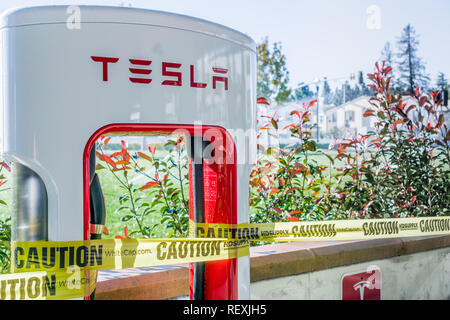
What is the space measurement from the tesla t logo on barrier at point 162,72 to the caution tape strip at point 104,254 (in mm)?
569

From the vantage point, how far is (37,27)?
1.45m

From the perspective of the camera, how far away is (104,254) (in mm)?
1656

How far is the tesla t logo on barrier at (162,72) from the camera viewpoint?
58.7 inches

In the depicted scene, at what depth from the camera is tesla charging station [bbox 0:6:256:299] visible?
1.45 meters

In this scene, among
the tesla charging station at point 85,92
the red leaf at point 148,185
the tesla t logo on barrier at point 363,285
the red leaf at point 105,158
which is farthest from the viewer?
the tesla t logo on barrier at point 363,285

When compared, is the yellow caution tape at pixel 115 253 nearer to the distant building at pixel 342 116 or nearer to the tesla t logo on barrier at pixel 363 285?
the tesla t logo on barrier at pixel 363 285

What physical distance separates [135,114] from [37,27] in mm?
400

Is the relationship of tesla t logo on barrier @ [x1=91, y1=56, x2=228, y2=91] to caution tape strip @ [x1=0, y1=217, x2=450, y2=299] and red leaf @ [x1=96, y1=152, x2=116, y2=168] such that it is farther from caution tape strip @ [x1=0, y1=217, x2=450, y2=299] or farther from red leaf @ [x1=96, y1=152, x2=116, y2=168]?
red leaf @ [x1=96, y1=152, x2=116, y2=168]

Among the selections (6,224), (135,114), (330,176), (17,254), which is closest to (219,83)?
(135,114)

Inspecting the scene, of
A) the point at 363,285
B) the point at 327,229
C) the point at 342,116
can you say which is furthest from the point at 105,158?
the point at 342,116

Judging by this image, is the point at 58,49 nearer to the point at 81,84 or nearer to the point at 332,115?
the point at 81,84

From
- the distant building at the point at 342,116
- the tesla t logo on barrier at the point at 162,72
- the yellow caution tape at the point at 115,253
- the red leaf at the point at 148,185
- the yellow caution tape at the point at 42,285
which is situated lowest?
the yellow caution tape at the point at 42,285

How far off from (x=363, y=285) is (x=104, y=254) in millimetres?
1859

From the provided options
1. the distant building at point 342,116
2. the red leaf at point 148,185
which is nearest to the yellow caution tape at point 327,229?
the red leaf at point 148,185
